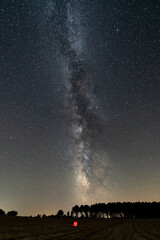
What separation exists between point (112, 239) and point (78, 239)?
3.55 metres

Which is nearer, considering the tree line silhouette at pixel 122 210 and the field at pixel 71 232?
the field at pixel 71 232

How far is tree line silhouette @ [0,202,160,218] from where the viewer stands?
138200mm

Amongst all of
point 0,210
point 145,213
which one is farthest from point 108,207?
point 0,210

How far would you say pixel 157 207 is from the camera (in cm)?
13838

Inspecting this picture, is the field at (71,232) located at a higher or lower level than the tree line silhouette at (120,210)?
lower

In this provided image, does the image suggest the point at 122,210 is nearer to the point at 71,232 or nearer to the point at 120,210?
the point at 120,210

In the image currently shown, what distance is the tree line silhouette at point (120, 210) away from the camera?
138m

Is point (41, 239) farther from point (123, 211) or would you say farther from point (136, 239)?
Answer: point (123, 211)

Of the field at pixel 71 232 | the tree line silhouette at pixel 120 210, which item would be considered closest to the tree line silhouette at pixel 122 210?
the tree line silhouette at pixel 120 210

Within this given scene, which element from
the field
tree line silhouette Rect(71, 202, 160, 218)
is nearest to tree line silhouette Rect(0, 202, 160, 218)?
tree line silhouette Rect(71, 202, 160, 218)

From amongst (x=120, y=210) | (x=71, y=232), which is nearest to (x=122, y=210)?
(x=120, y=210)

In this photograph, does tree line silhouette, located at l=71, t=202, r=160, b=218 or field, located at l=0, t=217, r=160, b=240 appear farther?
tree line silhouette, located at l=71, t=202, r=160, b=218

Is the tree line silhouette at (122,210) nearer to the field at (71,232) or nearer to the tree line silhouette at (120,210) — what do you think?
the tree line silhouette at (120,210)

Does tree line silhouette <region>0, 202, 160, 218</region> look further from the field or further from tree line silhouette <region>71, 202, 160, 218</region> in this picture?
the field
